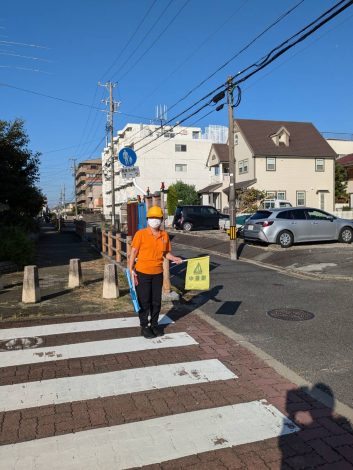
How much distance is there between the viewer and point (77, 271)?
384 inches

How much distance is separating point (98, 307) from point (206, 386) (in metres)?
3.86

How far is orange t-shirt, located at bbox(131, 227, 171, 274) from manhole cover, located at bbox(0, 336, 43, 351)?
1.70 meters

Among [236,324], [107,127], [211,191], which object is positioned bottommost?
[236,324]

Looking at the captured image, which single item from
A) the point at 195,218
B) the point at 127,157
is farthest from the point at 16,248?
the point at 195,218

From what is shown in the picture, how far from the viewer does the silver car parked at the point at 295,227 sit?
628 inches

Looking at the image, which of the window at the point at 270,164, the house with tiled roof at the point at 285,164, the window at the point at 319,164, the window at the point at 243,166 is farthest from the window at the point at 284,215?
the window at the point at 319,164

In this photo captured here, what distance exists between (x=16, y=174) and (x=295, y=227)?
37.7ft

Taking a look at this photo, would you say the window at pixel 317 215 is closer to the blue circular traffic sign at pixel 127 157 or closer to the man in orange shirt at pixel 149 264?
the blue circular traffic sign at pixel 127 157

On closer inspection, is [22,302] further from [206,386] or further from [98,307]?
[206,386]

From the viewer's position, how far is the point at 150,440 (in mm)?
3377

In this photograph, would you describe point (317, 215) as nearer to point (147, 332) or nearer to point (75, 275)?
point (75, 275)

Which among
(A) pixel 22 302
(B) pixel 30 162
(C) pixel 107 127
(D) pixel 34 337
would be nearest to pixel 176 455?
(D) pixel 34 337

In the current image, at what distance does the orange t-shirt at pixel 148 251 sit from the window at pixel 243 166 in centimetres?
3366

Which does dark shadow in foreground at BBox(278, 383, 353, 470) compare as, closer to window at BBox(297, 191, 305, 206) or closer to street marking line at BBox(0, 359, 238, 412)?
street marking line at BBox(0, 359, 238, 412)
